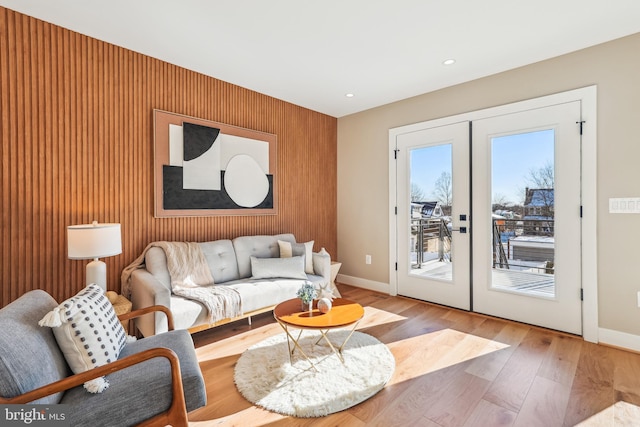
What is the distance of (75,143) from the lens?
2.51 metres

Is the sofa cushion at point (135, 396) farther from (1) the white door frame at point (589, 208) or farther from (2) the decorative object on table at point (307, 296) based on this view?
(1) the white door frame at point (589, 208)

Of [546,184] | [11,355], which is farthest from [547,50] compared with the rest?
[11,355]

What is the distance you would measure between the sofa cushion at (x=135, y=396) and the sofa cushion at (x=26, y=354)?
137mm

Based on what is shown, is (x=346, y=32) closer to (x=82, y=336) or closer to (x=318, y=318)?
(x=318, y=318)

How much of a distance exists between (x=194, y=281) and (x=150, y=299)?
1.91 feet

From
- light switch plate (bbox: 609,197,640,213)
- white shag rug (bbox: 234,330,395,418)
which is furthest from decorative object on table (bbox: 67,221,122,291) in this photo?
light switch plate (bbox: 609,197,640,213)

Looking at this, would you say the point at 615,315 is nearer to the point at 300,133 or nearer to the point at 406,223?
the point at 406,223

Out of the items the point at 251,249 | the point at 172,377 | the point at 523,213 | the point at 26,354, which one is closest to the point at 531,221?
the point at 523,213

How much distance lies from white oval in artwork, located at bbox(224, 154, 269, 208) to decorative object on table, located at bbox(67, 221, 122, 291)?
1.36 meters

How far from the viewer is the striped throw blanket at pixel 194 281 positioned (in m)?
2.61

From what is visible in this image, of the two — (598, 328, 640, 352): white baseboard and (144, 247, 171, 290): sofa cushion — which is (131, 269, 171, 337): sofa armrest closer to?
(144, 247, 171, 290): sofa cushion

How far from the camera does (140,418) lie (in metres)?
1.29

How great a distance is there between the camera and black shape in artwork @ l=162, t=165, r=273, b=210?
9.89 ft

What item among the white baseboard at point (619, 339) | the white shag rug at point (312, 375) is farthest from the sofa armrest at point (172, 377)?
the white baseboard at point (619, 339)
